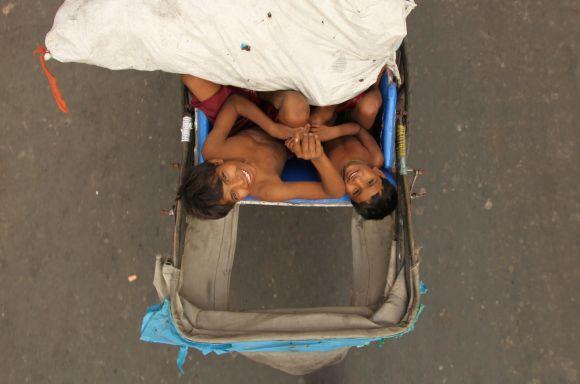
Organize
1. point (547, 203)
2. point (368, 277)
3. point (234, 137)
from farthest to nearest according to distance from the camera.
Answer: point (547, 203) → point (234, 137) → point (368, 277)

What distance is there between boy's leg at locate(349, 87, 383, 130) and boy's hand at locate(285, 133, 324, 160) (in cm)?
21

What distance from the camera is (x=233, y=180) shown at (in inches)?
52.8

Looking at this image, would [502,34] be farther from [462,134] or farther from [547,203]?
[547,203]

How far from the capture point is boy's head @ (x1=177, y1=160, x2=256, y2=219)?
134cm

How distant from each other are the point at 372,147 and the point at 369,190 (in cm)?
20

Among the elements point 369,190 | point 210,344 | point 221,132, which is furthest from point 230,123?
point 210,344

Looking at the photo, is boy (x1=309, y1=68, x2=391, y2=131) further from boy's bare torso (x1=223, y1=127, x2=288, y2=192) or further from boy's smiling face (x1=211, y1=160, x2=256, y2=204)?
boy's smiling face (x1=211, y1=160, x2=256, y2=204)

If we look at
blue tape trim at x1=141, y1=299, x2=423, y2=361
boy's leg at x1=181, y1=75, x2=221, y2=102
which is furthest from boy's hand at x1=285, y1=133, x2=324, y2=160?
blue tape trim at x1=141, y1=299, x2=423, y2=361

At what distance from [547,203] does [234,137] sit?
140 cm

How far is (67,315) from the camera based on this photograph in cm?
199

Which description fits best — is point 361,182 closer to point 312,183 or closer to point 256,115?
point 312,183

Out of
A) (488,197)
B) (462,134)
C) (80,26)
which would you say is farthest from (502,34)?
(80,26)

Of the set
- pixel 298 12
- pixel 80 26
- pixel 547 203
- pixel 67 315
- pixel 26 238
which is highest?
pixel 80 26

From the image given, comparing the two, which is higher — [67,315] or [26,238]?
[26,238]
